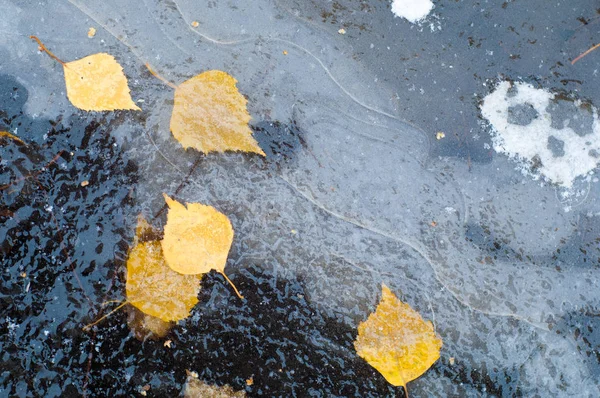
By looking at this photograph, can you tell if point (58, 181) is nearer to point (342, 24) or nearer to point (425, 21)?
point (342, 24)

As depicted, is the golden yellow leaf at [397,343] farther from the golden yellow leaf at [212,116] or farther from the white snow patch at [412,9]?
the white snow patch at [412,9]

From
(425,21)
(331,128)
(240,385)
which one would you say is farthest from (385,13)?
(240,385)

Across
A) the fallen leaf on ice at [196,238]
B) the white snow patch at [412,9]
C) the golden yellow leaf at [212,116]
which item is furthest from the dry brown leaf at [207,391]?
Answer: the white snow patch at [412,9]

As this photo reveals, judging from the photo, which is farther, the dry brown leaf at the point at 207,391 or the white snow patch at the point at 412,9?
the white snow patch at the point at 412,9

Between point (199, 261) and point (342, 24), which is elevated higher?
point (342, 24)

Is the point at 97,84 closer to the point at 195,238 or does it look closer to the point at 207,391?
the point at 195,238

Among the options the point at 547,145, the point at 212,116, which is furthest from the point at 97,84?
the point at 547,145
